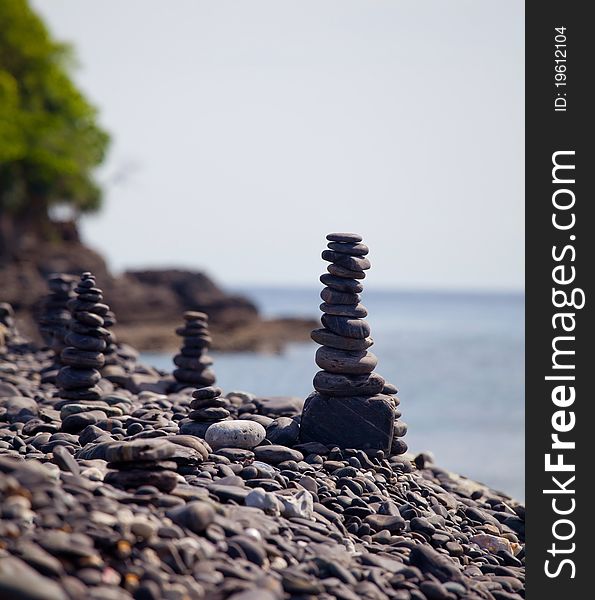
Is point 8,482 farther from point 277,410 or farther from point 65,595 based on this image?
point 277,410

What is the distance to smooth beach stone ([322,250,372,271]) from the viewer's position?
9.76m

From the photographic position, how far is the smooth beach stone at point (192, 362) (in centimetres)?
1362

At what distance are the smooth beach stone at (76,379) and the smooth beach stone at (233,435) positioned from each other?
10.7 feet

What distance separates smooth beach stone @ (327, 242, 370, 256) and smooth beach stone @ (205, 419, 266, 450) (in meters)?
2.23

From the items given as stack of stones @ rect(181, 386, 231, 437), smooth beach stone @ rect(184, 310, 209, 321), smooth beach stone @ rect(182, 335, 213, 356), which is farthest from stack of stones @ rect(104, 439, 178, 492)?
smooth beach stone @ rect(184, 310, 209, 321)

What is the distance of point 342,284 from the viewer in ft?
32.1

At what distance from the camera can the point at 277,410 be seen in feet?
36.4

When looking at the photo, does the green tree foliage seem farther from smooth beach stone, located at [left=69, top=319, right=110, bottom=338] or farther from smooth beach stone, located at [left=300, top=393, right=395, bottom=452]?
smooth beach stone, located at [left=300, top=393, right=395, bottom=452]

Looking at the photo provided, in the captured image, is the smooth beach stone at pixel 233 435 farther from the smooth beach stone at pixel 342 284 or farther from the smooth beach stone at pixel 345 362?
the smooth beach stone at pixel 342 284

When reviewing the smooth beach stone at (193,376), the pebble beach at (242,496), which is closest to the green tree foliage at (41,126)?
the smooth beach stone at (193,376)

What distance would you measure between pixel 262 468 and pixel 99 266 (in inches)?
1378

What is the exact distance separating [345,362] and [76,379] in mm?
4047

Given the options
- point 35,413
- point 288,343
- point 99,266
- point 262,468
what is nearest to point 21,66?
point 99,266

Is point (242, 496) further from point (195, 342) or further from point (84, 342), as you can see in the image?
point (195, 342)
